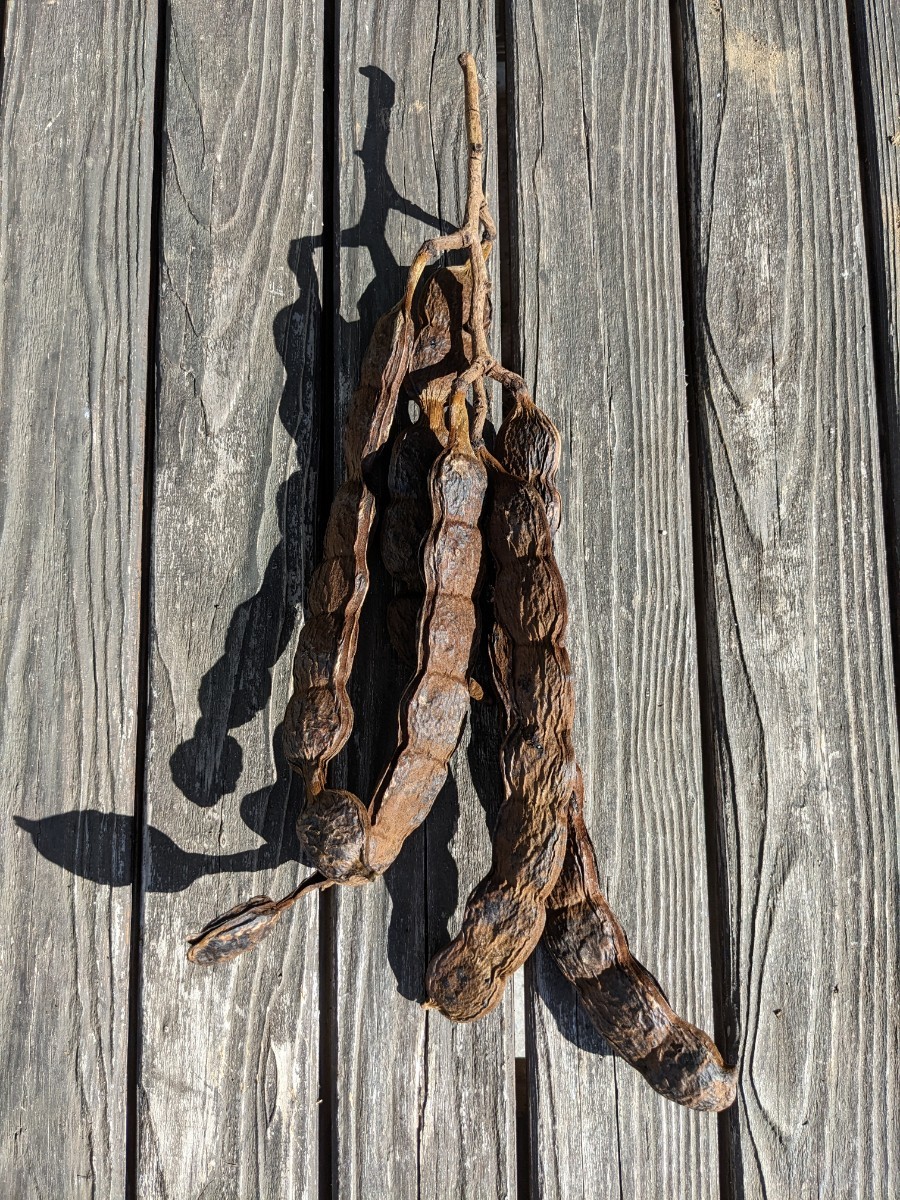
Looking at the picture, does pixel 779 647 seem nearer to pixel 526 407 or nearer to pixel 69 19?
pixel 526 407

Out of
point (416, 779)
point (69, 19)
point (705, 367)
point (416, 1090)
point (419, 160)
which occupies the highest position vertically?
point (69, 19)

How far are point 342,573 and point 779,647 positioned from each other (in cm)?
72

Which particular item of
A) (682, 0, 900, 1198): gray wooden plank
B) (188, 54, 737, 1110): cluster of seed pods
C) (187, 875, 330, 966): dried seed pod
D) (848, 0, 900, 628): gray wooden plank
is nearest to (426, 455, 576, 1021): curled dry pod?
(188, 54, 737, 1110): cluster of seed pods

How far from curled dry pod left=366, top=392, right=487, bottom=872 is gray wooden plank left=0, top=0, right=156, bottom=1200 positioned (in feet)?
1.57

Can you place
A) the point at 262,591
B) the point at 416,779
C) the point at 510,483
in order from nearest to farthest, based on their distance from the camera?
the point at 416,779
the point at 510,483
the point at 262,591

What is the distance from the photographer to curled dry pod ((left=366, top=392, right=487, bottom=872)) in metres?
1.22

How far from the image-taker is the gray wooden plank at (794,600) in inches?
54.5

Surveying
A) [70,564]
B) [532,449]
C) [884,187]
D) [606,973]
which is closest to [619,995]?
[606,973]

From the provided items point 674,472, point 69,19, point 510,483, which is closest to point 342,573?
point 510,483

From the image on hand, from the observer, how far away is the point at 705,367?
5.05ft

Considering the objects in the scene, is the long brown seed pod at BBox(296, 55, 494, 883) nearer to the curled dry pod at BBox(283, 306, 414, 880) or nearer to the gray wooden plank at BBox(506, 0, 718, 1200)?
the curled dry pod at BBox(283, 306, 414, 880)

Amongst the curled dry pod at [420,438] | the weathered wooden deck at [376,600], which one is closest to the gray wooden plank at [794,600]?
the weathered wooden deck at [376,600]

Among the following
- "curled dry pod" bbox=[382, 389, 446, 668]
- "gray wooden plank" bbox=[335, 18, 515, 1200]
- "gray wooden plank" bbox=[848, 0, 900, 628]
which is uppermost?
"gray wooden plank" bbox=[848, 0, 900, 628]

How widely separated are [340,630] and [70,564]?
1.69 feet
